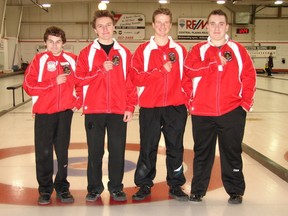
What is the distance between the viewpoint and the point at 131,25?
28562 mm

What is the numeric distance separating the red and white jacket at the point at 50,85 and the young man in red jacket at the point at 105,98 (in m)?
0.14

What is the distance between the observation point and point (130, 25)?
2856 cm

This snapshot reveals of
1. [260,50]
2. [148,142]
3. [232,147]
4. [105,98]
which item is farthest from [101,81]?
[260,50]

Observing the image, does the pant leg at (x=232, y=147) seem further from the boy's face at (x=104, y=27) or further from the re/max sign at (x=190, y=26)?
the re/max sign at (x=190, y=26)

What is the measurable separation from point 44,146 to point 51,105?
0.38 m

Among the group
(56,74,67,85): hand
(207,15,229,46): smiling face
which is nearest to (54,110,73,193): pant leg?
(56,74,67,85): hand

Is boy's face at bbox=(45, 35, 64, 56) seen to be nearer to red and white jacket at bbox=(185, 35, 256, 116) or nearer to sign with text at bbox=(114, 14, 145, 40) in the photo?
red and white jacket at bbox=(185, 35, 256, 116)

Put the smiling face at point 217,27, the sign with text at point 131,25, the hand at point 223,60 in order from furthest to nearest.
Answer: the sign with text at point 131,25 < the smiling face at point 217,27 < the hand at point 223,60

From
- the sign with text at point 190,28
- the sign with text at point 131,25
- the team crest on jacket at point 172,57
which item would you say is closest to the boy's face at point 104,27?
the team crest on jacket at point 172,57

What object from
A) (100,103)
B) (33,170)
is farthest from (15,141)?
(100,103)

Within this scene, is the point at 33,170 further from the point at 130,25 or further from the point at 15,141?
the point at 130,25

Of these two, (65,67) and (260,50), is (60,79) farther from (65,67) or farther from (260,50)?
(260,50)

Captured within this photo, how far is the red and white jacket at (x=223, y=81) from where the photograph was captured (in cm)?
352

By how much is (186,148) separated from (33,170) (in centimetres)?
231
